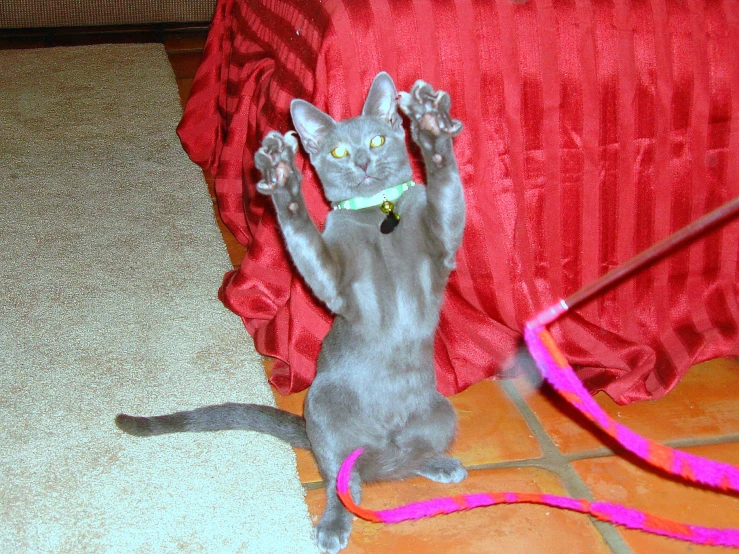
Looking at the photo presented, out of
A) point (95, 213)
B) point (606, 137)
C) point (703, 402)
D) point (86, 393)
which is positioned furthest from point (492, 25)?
point (95, 213)

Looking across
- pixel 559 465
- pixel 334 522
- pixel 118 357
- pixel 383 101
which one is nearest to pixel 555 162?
pixel 383 101

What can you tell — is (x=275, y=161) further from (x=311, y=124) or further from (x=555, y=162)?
(x=555, y=162)

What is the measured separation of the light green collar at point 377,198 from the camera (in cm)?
116

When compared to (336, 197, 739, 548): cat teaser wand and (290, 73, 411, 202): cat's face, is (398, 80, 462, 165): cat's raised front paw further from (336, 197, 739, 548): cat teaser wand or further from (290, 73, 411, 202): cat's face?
(336, 197, 739, 548): cat teaser wand

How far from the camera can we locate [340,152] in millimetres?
1133

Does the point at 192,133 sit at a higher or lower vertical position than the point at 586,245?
lower

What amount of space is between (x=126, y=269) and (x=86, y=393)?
462mm

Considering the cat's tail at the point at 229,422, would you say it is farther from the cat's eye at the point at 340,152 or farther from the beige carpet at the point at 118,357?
the cat's eye at the point at 340,152

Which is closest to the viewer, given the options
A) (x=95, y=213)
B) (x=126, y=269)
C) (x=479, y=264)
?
(x=479, y=264)

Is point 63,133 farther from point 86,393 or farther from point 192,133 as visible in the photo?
point 86,393

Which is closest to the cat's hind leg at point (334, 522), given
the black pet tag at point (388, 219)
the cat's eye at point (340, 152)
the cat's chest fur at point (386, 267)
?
the cat's chest fur at point (386, 267)

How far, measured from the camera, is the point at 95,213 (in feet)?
6.73

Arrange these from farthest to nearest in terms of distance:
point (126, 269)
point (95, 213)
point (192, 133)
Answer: point (192, 133)
point (95, 213)
point (126, 269)

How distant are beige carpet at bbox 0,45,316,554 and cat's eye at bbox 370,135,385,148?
571 mm
